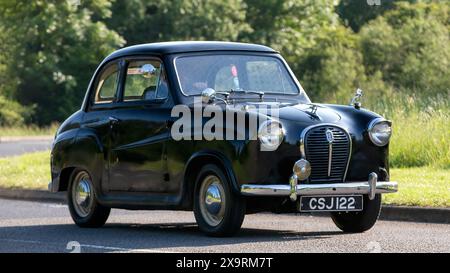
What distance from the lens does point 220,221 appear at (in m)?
11.7

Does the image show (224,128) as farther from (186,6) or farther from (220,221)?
(186,6)

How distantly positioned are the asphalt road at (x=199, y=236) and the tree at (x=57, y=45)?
3510cm

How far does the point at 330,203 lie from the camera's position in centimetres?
1154

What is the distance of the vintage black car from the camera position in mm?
11422

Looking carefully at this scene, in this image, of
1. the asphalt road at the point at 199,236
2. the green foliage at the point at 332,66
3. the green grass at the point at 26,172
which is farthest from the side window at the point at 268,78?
the green foliage at the point at 332,66

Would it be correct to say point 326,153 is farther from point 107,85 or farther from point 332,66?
point 332,66

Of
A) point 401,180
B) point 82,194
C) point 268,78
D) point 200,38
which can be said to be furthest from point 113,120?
point 200,38

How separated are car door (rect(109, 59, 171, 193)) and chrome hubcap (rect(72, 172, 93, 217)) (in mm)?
670

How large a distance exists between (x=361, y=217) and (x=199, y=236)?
65.0 inches

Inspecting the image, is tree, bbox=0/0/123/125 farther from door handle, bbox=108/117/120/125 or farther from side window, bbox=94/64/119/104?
door handle, bbox=108/117/120/125

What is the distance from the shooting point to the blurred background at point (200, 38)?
1971 inches
